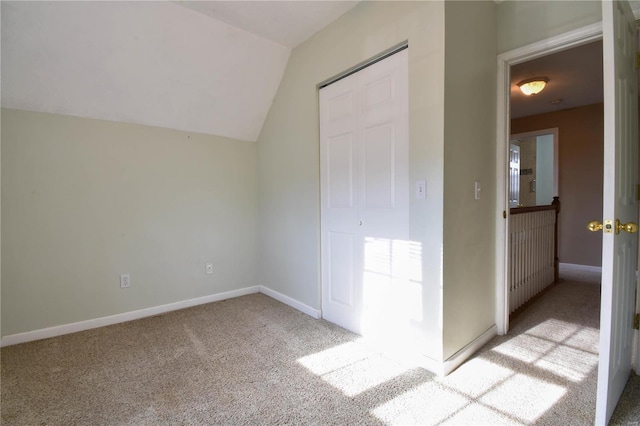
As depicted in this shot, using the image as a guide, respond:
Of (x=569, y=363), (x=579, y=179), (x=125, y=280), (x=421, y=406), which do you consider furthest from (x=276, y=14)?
(x=579, y=179)

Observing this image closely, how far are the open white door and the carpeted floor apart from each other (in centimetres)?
27

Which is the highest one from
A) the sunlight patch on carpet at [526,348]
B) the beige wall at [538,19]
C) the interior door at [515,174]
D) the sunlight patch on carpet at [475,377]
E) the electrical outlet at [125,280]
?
the beige wall at [538,19]

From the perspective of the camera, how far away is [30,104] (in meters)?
2.41

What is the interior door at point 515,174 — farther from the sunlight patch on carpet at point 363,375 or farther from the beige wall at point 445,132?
the sunlight patch on carpet at point 363,375

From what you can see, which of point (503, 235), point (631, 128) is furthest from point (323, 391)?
point (631, 128)

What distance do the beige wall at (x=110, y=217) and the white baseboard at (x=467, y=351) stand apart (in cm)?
243

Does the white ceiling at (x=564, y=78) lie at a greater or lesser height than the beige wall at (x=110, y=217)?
greater

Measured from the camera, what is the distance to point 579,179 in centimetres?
461

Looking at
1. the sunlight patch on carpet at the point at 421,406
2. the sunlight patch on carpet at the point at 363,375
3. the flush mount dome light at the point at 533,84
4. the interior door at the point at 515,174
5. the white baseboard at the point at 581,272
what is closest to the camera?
the sunlight patch on carpet at the point at 421,406

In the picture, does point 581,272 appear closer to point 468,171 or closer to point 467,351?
point 467,351

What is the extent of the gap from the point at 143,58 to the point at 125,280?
1.98 m

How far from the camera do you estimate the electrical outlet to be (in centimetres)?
284

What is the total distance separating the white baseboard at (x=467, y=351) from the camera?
73.8 inches

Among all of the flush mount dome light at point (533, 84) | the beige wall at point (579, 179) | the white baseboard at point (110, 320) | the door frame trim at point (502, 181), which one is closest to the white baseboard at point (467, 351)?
the door frame trim at point (502, 181)
